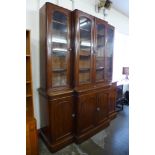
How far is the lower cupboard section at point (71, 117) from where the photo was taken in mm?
1996

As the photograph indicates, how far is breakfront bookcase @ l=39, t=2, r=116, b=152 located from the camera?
1.97m

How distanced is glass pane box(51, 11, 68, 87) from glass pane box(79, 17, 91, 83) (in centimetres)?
30

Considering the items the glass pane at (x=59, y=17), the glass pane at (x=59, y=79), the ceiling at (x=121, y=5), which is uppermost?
the ceiling at (x=121, y=5)

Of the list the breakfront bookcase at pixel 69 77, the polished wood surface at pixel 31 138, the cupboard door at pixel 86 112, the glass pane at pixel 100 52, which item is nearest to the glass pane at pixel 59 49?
the breakfront bookcase at pixel 69 77

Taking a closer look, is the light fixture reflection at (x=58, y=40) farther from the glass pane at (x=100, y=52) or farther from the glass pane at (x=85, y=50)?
the glass pane at (x=100, y=52)

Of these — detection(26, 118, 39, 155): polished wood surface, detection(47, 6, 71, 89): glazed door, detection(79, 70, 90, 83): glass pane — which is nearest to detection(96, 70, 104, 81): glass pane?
detection(79, 70, 90, 83): glass pane

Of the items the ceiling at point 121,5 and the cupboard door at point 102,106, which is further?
the ceiling at point 121,5

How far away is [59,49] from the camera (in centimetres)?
212

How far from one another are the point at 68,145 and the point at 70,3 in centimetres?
247

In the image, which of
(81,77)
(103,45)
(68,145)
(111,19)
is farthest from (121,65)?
(68,145)
